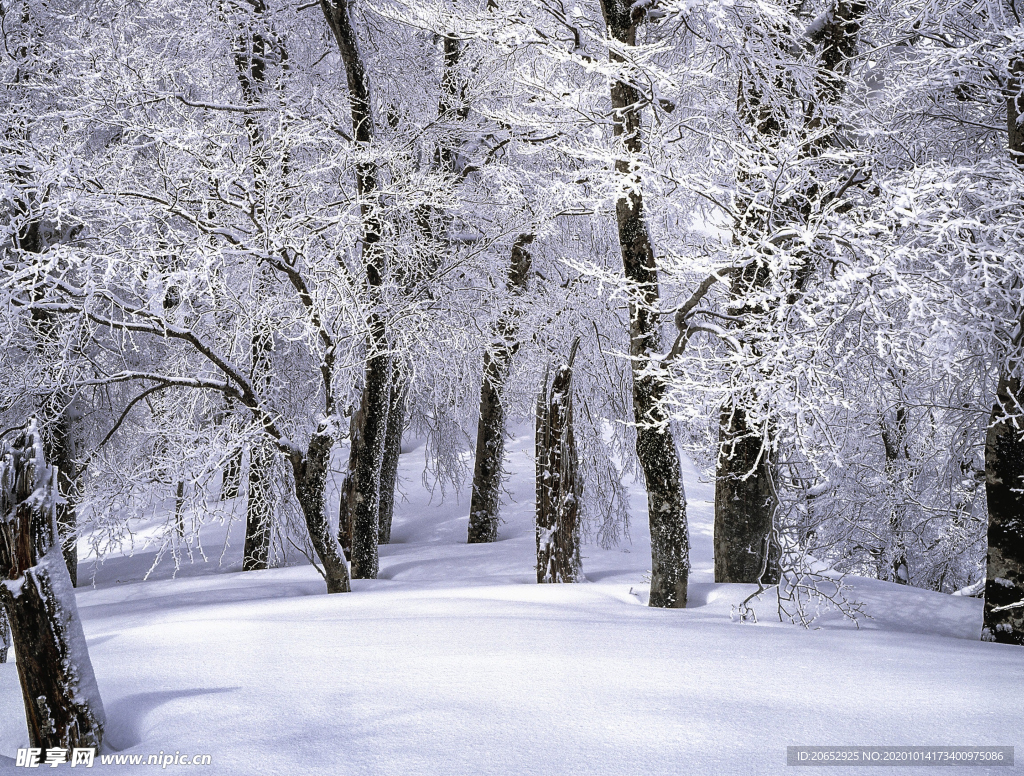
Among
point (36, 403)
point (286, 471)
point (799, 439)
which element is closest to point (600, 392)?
point (286, 471)

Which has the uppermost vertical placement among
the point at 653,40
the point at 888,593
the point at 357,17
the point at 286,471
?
the point at 357,17

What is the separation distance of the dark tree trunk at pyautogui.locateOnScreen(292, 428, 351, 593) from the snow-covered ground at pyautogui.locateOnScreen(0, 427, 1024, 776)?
1513mm

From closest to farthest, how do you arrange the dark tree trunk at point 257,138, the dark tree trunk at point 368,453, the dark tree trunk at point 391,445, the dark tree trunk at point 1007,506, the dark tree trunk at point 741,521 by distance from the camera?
the dark tree trunk at point 1007,506, the dark tree trunk at point 741,521, the dark tree trunk at point 257,138, the dark tree trunk at point 368,453, the dark tree trunk at point 391,445

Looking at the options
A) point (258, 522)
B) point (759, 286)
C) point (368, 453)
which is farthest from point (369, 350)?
point (258, 522)

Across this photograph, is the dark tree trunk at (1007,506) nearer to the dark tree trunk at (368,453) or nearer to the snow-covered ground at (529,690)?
the snow-covered ground at (529,690)

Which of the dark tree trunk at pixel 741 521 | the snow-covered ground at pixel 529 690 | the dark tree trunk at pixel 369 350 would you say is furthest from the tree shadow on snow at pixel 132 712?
the dark tree trunk at pixel 741 521

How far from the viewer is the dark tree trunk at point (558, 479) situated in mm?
8953

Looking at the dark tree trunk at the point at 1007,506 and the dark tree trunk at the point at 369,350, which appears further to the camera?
the dark tree trunk at the point at 369,350

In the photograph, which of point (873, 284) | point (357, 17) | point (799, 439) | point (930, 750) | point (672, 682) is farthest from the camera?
point (357, 17)

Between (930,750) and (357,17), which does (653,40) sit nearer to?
(357,17)

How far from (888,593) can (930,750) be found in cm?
421

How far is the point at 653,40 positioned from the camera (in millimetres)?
6922

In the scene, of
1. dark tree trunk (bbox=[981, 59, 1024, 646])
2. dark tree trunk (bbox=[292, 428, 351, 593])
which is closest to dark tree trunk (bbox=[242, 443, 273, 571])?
dark tree trunk (bbox=[292, 428, 351, 593])

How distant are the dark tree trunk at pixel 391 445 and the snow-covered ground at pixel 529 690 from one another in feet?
16.7
